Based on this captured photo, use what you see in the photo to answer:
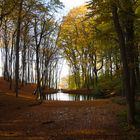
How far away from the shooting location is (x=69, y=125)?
13344 millimetres

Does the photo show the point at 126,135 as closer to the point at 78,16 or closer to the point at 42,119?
the point at 42,119

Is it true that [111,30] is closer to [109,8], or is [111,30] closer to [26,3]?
[109,8]

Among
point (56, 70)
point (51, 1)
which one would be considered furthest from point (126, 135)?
point (56, 70)

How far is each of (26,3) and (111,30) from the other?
1148cm

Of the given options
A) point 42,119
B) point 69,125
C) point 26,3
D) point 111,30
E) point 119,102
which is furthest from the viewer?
point 26,3

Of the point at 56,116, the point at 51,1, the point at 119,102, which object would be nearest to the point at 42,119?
the point at 56,116

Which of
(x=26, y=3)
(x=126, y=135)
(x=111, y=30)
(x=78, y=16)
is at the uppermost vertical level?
(x=78, y=16)

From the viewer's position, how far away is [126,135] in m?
11.4

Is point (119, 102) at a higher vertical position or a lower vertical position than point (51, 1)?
lower

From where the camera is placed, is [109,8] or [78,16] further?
[78,16]

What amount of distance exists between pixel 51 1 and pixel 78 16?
705 inches

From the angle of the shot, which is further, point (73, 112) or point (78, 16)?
point (78, 16)

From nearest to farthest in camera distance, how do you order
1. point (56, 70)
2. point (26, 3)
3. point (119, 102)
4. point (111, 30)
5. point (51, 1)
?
point (111, 30)
point (119, 102)
point (26, 3)
point (51, 1)
point (56, 70)

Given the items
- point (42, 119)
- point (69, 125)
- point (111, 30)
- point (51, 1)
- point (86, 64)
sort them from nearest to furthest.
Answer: point (69, 125) < point (42, 119) < point (111, 30) < point (51, 1) < point (86, 64)
